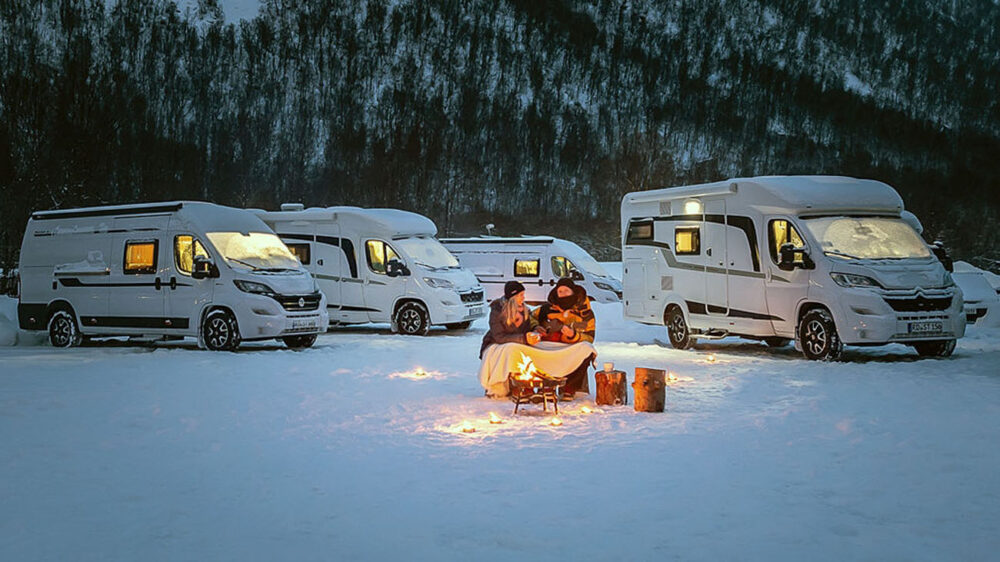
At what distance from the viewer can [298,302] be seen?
50.3 feet

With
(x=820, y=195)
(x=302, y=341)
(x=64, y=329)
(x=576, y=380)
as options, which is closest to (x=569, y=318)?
(x=576, y=380)

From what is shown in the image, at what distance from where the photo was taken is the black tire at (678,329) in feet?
52.4

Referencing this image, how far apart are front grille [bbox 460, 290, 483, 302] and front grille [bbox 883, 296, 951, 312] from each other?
28.6 ft

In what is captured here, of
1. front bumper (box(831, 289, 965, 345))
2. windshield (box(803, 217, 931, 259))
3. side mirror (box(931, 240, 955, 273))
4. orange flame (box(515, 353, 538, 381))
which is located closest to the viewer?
orange flame (box(515, 353, 538, 381))

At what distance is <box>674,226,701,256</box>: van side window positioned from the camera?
15688 millimetres

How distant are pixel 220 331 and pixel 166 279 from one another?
1.28 m

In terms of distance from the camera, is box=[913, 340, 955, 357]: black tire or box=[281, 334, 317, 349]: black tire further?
box=[281, 334, 317, 349]: black tire

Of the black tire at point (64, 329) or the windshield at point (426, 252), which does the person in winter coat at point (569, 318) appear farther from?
the black tire at point (64, 329)

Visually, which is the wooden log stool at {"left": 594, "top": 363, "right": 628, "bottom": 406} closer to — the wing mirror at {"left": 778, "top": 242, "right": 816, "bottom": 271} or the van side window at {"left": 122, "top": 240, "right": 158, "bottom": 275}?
the wing mirror at {"left": 778, "top": 242, "right": 816, "bottom": 271}

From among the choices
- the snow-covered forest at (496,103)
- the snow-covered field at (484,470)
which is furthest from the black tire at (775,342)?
the snow-covered forest at (496,103)

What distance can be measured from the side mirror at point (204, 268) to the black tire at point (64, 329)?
297 cm

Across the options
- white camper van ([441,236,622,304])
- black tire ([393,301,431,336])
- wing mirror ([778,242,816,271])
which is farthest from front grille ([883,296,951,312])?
white camper van ([441,236,622,304])

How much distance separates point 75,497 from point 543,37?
379 ft

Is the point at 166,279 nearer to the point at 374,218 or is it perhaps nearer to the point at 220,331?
the point at 220,331
